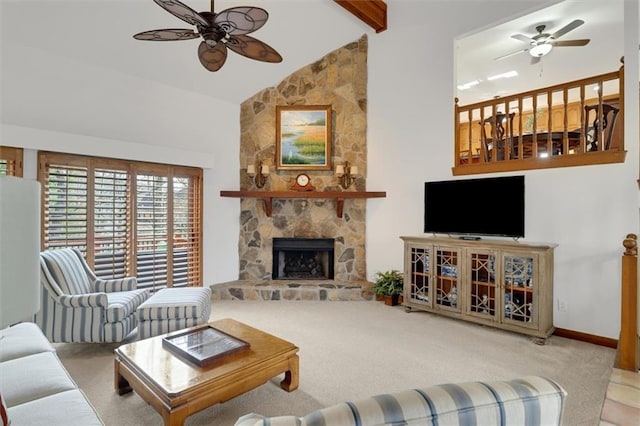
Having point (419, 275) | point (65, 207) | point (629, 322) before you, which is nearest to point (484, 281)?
point (419, 275)

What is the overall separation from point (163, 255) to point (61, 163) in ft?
5.35

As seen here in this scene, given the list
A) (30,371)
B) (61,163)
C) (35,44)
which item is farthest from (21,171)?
(30,371)

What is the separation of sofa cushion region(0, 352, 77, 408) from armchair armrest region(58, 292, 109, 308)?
3.41 feet

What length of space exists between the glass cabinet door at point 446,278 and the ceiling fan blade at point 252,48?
115 inches

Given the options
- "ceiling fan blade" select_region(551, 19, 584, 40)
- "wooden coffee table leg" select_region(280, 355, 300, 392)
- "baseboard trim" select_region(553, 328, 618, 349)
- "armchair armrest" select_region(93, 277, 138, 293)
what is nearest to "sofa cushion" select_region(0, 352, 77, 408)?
"wooden coffee table leg" select_region(280, 355, 300, 392)

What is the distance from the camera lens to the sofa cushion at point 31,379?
157 cm

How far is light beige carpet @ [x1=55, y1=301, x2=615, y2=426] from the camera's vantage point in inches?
89.4

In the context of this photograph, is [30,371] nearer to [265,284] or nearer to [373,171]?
[265,284]

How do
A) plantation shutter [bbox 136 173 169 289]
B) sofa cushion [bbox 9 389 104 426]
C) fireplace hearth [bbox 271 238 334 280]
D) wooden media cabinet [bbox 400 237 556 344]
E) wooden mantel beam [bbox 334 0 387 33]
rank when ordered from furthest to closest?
fireplace hearth [bbox 271 238 334 280], wooden mantel beam [bbox 334 0 387 33], plantation shutter [bbox 136 173 169 289], wooden media cabinet [bbox 400 237 556 344], sofa cushion [bbox 9 389 104 426]

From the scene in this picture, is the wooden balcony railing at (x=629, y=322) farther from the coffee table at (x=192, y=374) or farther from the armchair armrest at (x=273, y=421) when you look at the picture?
the armchair armrest at (x=273, y=421)

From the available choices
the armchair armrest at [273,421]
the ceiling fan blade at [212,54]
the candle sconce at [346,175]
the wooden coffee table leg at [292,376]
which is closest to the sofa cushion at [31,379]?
the wooden coffee table leg at [292,376]

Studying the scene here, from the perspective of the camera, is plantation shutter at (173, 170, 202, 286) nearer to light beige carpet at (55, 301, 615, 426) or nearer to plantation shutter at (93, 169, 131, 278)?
plantation shutter at (93, 169, 131, 278)

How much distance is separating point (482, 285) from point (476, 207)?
0.94 m

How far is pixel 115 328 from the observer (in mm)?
3027
